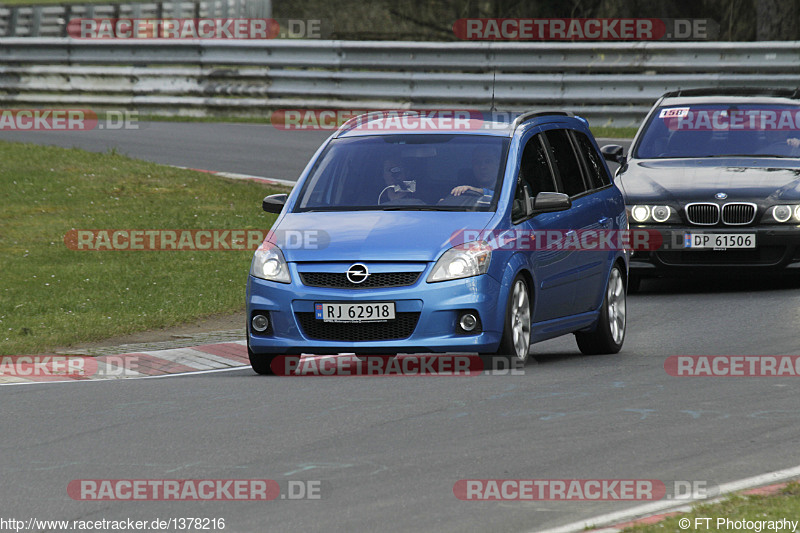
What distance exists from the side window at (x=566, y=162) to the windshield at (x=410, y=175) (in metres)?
0.71

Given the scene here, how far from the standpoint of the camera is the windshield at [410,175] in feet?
33.5

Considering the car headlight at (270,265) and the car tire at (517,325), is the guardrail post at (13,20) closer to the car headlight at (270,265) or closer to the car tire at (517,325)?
the car headlight at (270,265)

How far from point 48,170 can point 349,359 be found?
34.0ft

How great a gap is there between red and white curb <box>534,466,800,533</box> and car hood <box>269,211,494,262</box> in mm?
3325

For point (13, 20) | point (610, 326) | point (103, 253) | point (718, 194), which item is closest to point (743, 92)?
point (718, 194)

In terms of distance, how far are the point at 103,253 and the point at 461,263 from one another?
753 centimetres

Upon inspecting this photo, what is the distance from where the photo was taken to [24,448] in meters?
7.61

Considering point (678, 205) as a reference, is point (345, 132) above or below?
above

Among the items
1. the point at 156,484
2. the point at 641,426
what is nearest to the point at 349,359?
the point at 641,426

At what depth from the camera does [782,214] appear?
551 inches

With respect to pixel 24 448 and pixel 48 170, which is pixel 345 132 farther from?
pixel 48 170

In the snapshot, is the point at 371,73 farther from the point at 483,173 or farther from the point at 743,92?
the point at 483,173

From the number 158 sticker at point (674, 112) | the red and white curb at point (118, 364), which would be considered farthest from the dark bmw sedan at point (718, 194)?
the red and white curb at point (118, 364)

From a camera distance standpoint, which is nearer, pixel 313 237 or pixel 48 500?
pixel 48 500
